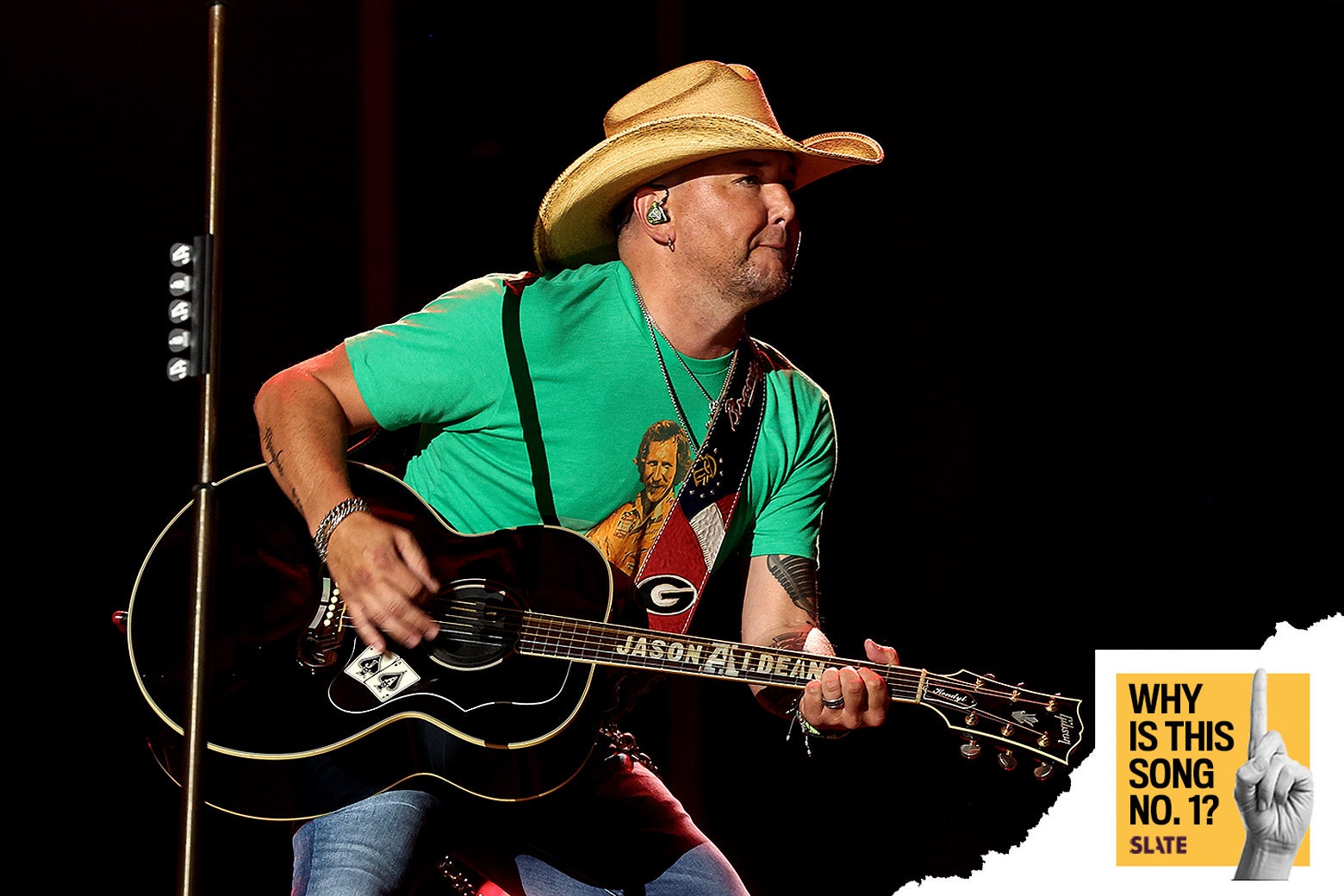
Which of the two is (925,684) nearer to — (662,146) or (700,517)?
(700,517)

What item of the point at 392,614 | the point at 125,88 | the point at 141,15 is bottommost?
the point at 392,614

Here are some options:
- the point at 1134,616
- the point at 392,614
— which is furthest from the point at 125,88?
the point at 1134,616

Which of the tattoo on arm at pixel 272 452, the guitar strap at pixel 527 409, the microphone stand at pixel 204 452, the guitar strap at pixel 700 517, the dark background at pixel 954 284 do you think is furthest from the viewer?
the dark background at pixel 954 284

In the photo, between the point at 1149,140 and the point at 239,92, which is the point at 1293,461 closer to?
the point at 1149,140

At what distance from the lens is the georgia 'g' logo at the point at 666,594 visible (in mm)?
2422

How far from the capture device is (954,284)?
3016 millimetres

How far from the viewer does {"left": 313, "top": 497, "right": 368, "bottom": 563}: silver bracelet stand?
198cm

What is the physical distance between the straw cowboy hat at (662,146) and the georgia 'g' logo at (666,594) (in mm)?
701

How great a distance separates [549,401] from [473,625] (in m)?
0.49

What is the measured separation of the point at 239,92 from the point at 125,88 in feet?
0.76

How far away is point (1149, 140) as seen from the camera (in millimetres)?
3033

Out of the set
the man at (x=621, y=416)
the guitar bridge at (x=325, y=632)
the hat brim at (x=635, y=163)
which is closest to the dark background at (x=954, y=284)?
the hat brim at (x=635, y=163)

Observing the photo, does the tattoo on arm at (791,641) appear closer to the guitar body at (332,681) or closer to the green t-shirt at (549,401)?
the green t-shirt at (549,401)

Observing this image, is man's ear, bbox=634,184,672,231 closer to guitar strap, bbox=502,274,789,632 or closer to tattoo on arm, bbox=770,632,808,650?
guitar strap, bbox=502,274,789,632
